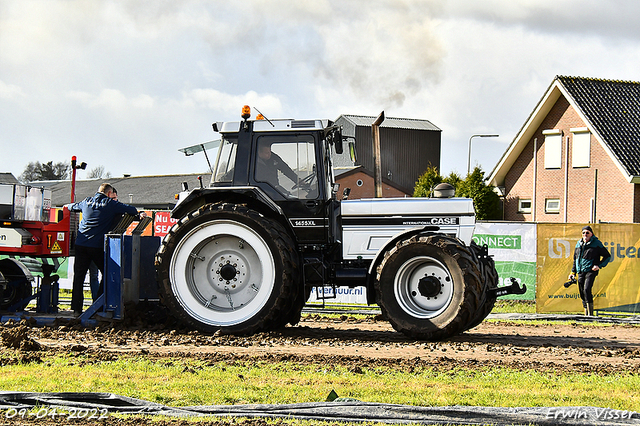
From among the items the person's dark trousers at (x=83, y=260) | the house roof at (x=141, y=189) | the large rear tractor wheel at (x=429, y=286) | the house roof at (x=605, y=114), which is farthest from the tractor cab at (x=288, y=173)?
the house roof at (x=141, y=189)

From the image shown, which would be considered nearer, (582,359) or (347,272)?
(582,359)

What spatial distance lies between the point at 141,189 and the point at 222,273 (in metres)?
47.1

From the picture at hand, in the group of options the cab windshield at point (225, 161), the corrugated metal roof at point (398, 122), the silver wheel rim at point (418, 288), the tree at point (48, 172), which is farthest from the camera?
the tree at point (48, 172)

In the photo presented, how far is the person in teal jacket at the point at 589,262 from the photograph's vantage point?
13523 millimetres

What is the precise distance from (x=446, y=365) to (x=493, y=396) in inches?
58.1

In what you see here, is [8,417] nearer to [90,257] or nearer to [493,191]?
[90,257]

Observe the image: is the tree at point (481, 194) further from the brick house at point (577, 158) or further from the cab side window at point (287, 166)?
the cab side window at point (287, 166)

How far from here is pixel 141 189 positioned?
2170 inches

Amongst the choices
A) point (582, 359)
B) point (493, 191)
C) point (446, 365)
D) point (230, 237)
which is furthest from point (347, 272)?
point (493, 191)

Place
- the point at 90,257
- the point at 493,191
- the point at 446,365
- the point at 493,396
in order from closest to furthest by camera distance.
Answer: the point at 493,396 < the point at 446,365 < the point at 90,257 < the point at 493,191

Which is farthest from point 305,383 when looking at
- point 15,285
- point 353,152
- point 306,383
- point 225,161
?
point 15,285

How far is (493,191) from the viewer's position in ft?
116

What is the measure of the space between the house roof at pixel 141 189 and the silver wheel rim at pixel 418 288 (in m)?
41.9

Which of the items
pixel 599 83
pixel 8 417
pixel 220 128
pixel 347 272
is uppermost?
pixel 599 83
